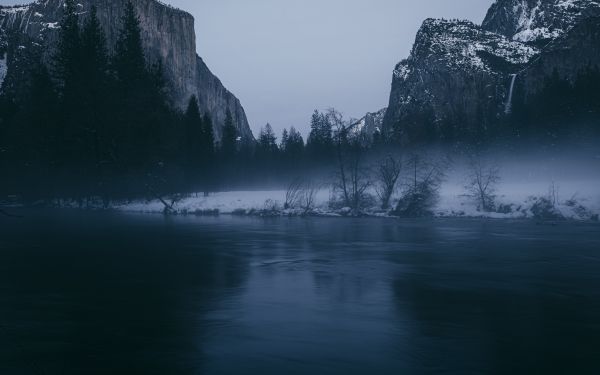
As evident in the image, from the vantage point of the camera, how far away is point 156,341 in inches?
346

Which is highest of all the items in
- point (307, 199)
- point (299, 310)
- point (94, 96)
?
point (94, 96)

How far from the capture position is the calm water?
25.5 feet

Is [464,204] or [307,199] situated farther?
[307,199]

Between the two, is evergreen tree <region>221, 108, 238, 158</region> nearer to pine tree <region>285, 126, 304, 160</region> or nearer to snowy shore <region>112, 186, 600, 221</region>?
pine tree <region>285, 126, 304, 160</region>

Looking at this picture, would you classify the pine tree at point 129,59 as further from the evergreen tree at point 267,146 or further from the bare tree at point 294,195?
the evergreen tree at point 267,146

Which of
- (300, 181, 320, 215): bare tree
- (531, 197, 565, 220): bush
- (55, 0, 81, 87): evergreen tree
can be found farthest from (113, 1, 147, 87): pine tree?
(531, 197, 565, 220): bush

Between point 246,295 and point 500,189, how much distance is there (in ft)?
177

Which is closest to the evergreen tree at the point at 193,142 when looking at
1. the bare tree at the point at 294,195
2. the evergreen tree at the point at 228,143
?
the evergreen tree at the point at 228,143

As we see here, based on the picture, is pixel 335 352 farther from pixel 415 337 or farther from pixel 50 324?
pixel 50 324

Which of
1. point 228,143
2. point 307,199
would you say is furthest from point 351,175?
point 228,143

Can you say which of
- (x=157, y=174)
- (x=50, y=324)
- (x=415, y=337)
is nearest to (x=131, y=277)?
(x=50, y=324)

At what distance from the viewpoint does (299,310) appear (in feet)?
38.7

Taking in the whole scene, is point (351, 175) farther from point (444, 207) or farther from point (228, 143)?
point (228, 143)

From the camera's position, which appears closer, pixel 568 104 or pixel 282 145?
pixel 568 104
